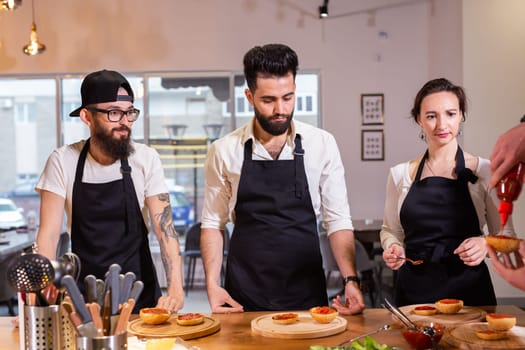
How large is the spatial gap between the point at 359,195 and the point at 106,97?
5.81 meters

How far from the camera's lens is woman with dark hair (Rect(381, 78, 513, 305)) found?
2881 mm

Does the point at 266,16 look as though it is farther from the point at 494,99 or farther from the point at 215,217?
the point at 215,217

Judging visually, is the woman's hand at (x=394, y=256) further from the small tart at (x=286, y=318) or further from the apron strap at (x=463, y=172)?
the small tart at (x=286, y=318)

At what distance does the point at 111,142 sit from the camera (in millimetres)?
2854

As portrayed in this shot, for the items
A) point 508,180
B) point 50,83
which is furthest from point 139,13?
point 508,180

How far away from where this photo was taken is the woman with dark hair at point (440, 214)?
288 cm

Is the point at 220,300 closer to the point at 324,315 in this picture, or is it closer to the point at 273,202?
the point at 273,202

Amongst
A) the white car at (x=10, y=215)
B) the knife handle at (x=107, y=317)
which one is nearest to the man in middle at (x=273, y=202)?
the knife handle at (x=107, y=317)

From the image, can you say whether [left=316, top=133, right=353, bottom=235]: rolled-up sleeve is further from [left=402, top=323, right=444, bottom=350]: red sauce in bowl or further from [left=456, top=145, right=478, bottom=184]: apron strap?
[left=402, top=323, right=444, bottom=350]: red sauce in bowl

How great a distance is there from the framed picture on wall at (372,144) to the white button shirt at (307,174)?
5368 mm

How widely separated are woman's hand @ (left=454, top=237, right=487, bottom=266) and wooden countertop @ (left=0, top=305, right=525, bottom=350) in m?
0.20

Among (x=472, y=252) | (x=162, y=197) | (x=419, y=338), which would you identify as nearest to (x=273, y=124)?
(x=162, y=197)

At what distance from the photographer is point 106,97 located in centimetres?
286

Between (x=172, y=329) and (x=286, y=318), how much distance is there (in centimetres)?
39
